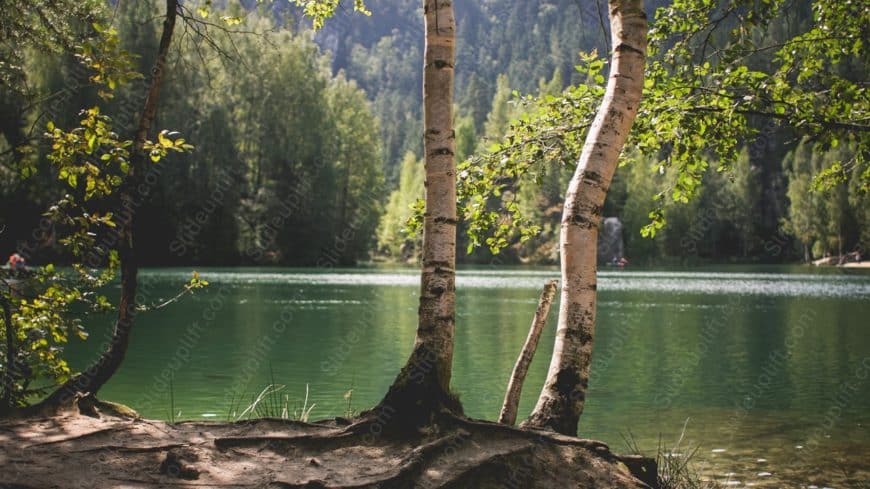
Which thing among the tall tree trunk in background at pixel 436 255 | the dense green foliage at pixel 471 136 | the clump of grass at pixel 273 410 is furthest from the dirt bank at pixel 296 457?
the dense green foliage at pixel 471 136

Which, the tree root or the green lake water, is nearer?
the tree root

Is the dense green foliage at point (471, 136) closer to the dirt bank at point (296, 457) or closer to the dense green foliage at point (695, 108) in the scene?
the dense green foliage at point (695, 108)

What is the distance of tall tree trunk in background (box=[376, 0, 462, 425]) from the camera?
5.95 meters

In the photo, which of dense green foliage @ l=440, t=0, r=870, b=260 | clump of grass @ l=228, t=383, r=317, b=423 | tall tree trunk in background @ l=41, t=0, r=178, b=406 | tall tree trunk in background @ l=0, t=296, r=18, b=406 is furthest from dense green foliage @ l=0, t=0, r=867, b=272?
clump of grass @ l=228, t=383, r=317, b=423

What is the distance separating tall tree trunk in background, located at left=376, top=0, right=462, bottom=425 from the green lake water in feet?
13.5

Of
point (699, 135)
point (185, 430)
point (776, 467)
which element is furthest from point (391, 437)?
point (776, 467)

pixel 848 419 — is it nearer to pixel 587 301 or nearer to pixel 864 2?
pixel 864 2

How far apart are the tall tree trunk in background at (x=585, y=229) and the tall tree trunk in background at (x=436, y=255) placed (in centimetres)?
87

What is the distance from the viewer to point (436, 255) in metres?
6.14

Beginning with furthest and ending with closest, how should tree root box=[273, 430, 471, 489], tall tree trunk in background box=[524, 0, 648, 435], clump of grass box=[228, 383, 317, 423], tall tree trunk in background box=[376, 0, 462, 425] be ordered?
clump of grass box=[228, 383, 317, 423] < tall tree trunk in background box=[524, 0, 648, 435] < tall tree trunk in background box=[376, 0, 462, 425] < tree root box=[273, 430, 471, 489]

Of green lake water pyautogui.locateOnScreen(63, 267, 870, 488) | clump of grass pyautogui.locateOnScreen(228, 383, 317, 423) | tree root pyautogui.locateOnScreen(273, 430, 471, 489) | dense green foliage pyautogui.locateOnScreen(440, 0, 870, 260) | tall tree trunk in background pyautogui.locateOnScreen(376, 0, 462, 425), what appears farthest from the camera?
green lake water pyautogui.locateOnScreen(63, 267, 870, 488)

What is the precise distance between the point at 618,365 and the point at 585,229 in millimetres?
15766

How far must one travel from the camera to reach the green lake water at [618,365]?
42.0ft

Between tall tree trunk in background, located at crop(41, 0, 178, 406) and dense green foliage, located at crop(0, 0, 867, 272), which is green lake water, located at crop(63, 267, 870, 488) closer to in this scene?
tall tree trunk in background, located at crop(41, 0, 178, 406)
